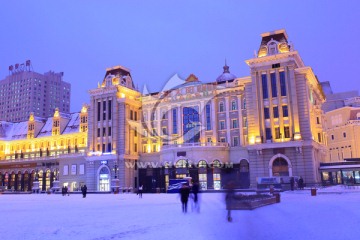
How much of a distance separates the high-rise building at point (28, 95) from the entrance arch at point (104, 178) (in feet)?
371

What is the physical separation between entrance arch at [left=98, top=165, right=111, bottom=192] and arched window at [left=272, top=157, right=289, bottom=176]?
107ft

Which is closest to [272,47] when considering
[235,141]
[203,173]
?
[235,141]

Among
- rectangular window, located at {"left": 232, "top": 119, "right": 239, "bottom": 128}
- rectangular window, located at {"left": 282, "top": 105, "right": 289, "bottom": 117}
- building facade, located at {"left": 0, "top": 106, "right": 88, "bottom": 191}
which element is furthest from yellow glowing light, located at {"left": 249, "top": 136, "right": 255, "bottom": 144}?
building facade, located at {"left": 0, "top": 106, "right": 88, "bottom": 191}

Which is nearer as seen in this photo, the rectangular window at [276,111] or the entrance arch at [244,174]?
the rectangular window at [276,111]

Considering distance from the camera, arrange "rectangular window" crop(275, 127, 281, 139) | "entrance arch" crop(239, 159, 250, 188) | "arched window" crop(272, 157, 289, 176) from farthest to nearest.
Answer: "entrance arch" crop(239, 159, 250, 188)
"rectangular window" crop(275, 127, 281, 139)
"arched window" crop(272, 157, 289, 176)

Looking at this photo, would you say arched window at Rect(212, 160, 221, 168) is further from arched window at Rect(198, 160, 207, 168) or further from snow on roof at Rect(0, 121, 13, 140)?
snow on roof at Rect(0, 121, 13, 140)

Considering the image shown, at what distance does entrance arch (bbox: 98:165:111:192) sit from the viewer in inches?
2801

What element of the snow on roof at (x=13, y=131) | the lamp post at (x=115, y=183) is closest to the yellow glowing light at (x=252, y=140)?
the lamp post at (x=115, y=183)

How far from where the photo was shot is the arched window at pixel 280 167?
56.0 metres

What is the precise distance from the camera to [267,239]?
11195mm

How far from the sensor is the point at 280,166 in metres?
56.5

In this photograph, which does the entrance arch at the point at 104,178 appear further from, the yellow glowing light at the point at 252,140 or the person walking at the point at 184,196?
the person walking at the point at 184,196

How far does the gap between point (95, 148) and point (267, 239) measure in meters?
66.6

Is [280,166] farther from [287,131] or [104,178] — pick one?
[104,178]
